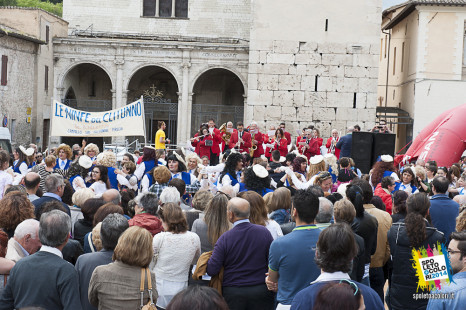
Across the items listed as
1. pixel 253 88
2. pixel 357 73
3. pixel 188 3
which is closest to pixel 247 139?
pixel 253 88

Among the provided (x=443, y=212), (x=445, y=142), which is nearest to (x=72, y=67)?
(x=445, y=142)

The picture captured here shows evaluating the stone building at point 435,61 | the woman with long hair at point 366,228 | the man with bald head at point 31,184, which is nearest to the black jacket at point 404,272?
the woman with long hair at point 366,228

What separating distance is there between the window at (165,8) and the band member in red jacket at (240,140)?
548 inches

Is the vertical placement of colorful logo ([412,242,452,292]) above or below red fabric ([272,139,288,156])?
below

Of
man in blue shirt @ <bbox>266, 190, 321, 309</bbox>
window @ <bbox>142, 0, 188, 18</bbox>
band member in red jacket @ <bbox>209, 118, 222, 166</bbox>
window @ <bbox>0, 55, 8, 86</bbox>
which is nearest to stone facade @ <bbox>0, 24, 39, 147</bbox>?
window @ <bbox>0, 55, 8, 86</bbox>

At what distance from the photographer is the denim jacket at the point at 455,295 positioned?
391 cm

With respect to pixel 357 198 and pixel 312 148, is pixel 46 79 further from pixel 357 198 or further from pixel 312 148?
pixel 357 198

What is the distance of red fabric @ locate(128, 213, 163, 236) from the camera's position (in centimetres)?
614

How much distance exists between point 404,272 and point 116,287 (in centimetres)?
291

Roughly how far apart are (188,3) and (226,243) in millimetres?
27322

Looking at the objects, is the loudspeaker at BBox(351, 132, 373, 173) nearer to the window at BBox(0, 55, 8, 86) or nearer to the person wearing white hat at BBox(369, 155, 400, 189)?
the person wearing white hat at BBox(369, 155, 400, 189)

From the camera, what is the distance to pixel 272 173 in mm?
11547

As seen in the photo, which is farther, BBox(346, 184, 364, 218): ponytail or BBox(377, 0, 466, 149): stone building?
BBox(377, 0, 466, 149): stone building

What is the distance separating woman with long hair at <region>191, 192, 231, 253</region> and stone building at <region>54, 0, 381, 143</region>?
21.0m
